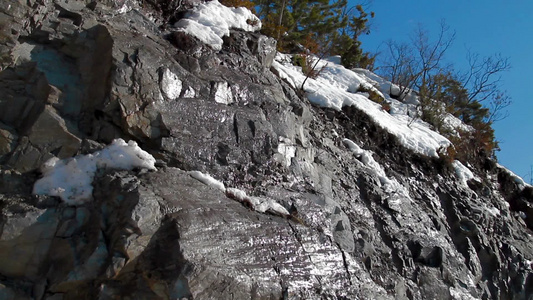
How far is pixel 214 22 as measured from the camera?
7852 millimetres

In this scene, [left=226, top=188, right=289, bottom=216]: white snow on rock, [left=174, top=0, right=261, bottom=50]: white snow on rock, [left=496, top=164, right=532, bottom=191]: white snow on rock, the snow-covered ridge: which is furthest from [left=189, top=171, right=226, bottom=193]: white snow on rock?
[left=496, top=164, right=532, bottom=191]: white snow on rock

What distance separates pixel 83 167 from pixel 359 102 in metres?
7.37

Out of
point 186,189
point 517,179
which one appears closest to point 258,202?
point 186,189

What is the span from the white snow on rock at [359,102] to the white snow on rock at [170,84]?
3.47 m

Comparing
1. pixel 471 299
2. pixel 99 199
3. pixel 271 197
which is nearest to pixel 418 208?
pixel 471 299

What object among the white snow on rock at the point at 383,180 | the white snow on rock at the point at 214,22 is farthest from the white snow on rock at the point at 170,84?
the white snow on rock at the point at 383,180

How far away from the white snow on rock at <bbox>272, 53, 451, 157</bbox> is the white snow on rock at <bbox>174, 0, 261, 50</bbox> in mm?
1247

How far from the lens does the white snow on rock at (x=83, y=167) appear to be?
4.61 metres

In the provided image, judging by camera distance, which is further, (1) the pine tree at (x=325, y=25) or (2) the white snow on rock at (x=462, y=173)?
(1) the pine tree at (x=325, y=25)

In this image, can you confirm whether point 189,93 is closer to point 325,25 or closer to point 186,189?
point 186,189

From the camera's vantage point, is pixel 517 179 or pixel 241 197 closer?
pixel 241 197

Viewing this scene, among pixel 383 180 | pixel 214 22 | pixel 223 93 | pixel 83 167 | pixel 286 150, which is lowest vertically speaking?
pixel 83 167

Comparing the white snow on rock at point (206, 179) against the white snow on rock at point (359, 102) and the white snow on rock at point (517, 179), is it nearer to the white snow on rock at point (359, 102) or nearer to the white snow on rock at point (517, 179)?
the white snow on rock at point (359, 102)

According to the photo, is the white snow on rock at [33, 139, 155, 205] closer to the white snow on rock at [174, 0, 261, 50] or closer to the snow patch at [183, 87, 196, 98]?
the snow patch at [183, 87, 196, 98]
